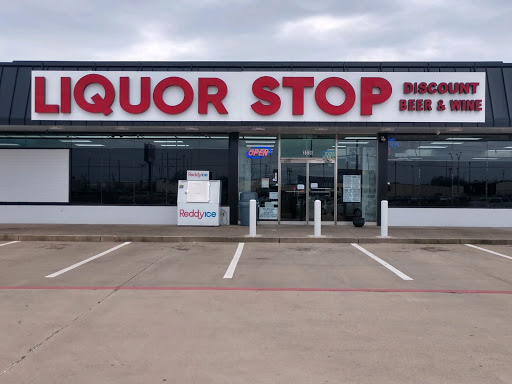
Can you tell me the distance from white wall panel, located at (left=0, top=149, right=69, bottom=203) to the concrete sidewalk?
1488 mm

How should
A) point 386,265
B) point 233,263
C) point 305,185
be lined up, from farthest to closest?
1. point 305,185
2. point 233,263
3. point 386,265

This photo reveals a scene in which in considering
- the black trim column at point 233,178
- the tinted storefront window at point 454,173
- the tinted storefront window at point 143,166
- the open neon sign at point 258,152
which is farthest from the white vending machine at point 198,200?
the tinted storefront window at point 454,173

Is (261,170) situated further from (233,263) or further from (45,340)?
(45,340)

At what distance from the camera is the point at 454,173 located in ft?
52.6

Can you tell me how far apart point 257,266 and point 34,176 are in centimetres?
1105

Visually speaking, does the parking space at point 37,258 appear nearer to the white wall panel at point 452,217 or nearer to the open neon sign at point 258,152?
the open neon sign at point 258,152

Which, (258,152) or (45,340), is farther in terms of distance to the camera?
(258,152)

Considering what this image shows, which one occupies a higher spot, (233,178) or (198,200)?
(233,178)

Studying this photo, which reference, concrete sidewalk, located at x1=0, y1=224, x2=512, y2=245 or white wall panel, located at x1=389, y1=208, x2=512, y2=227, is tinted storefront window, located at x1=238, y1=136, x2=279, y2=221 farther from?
white wall panel, located at x1=389, y1=208, x2=512, y2=227

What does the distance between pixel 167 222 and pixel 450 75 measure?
1086 cm

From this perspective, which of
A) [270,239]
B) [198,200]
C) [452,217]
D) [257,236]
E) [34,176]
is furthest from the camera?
[34,176]

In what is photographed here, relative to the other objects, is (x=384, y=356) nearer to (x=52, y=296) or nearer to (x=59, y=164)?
(x=52, y=296)

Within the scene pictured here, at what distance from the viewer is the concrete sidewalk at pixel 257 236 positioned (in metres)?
12.7

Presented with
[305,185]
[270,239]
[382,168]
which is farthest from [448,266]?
[305,185]
